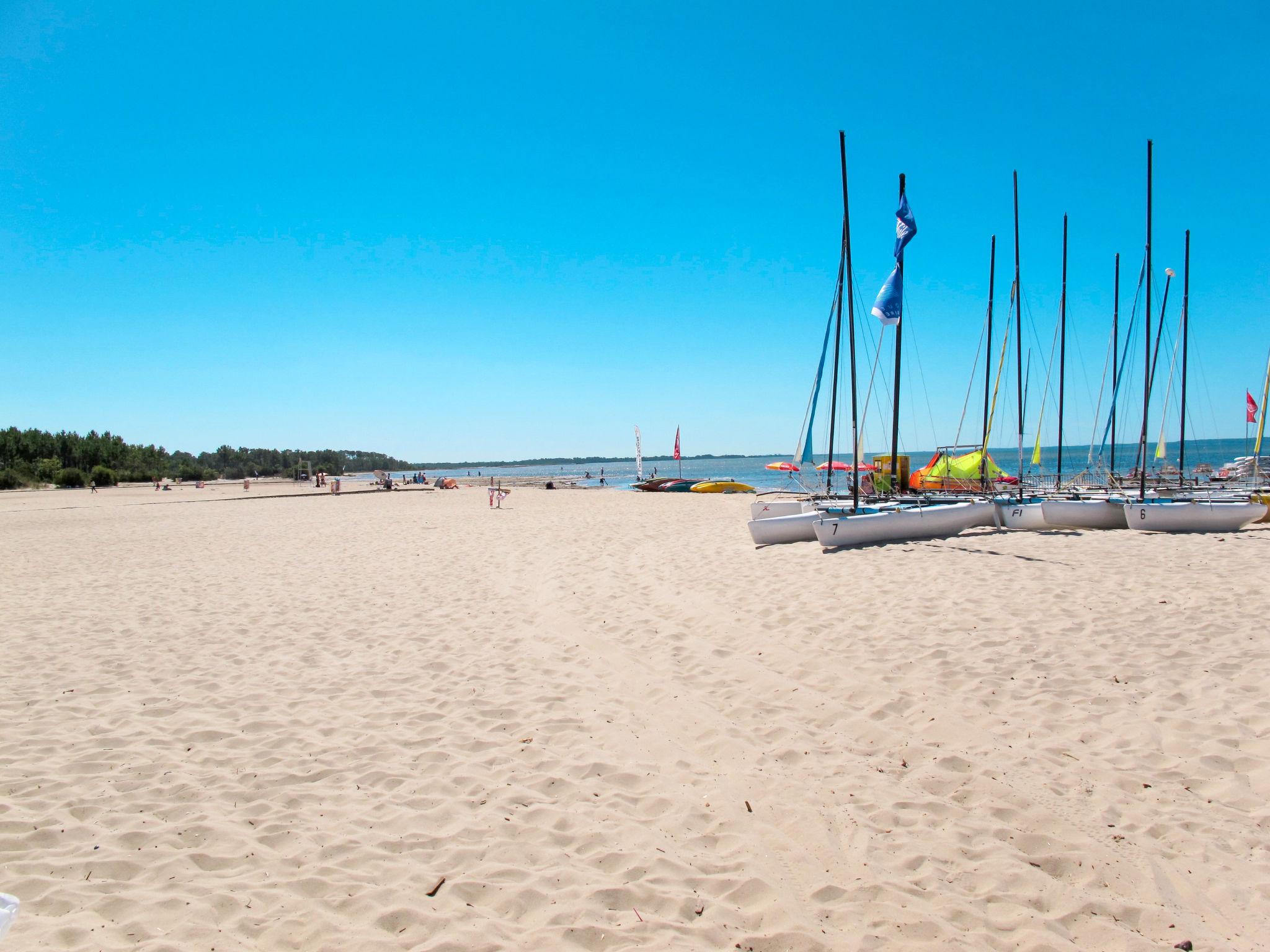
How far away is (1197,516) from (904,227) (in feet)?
29.5

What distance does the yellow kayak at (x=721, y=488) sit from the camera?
3791 centimetres

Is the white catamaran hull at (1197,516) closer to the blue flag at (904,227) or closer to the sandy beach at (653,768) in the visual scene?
the sandy beach at (653,768)

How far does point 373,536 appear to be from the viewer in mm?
Result: 17906

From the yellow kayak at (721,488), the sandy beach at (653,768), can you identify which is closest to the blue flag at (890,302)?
the sandy beach at (653,768)

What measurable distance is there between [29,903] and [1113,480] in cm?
2358

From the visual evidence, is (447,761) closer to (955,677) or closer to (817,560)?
(955,677)

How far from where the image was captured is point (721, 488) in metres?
38.4

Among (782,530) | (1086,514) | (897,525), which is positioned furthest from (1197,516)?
(782,530)

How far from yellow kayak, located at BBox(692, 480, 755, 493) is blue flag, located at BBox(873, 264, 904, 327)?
23.7 metres

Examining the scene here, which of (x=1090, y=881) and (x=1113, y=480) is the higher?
(x=1113, y=480)

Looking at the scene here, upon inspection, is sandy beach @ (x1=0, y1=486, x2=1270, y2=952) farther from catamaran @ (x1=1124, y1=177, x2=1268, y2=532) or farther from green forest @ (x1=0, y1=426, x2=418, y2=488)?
green forest @ (x1=0, y1=426, x2=418, y2=488)

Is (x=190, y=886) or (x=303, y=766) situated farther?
(x=303, y=766)

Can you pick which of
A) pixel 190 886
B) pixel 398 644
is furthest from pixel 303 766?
pixel 398 644

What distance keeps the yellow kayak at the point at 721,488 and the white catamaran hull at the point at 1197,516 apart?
78.1 ft
